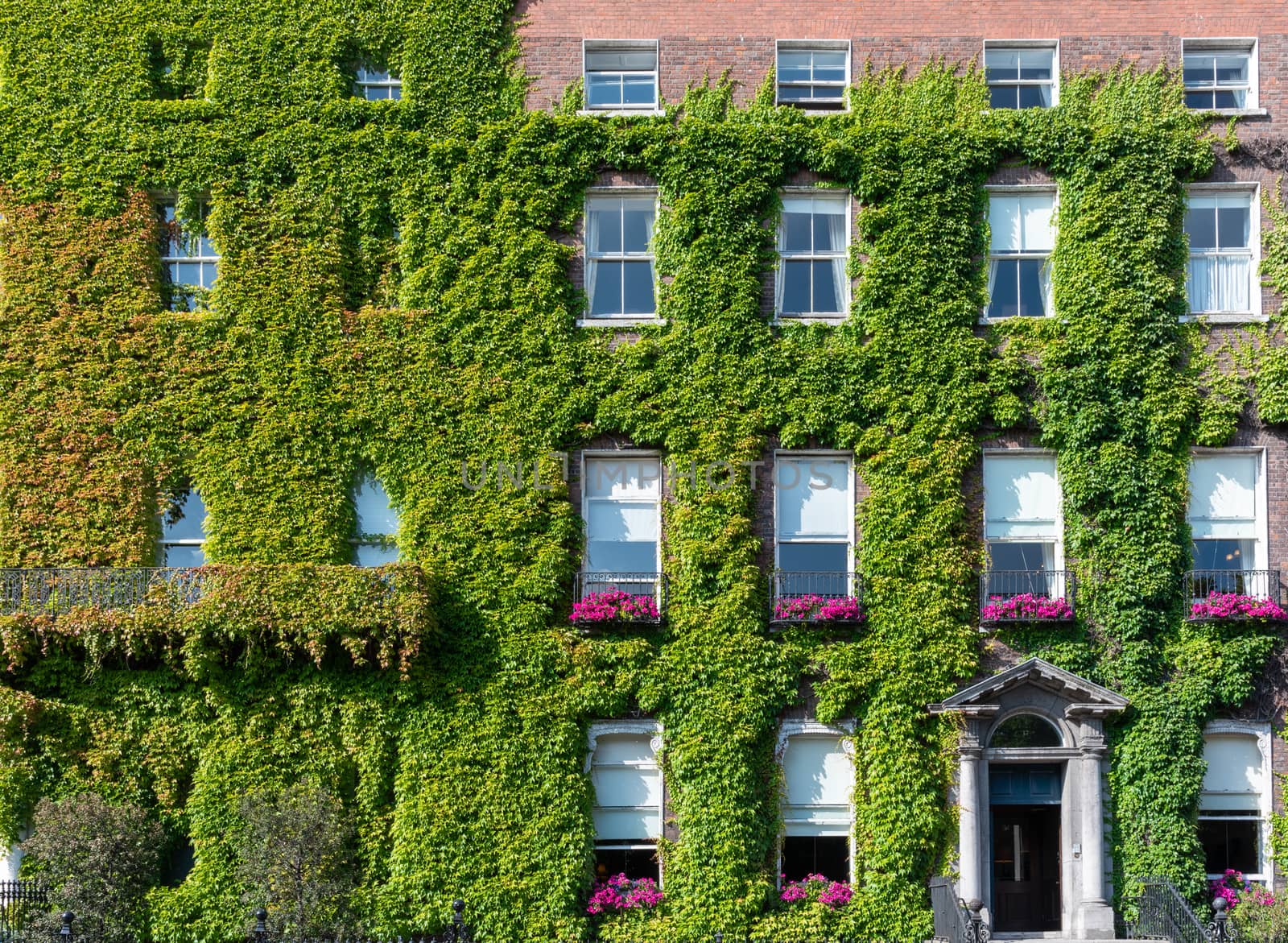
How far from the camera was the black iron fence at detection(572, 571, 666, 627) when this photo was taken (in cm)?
2011

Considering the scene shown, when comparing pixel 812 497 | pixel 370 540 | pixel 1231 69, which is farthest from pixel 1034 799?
pixel 1231 69

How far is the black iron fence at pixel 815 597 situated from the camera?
66.0 ft

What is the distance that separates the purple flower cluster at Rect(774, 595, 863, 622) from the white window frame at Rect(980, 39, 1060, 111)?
917cm

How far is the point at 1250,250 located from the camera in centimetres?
2178

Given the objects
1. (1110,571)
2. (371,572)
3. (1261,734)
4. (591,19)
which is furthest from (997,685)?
(591,19)

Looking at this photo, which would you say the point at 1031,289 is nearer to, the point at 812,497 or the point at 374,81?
the point at 812,497

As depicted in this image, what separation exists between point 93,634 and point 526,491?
6.87 m

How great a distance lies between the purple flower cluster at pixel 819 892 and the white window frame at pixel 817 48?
42.0 feet

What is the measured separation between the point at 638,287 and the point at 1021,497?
7283 mm

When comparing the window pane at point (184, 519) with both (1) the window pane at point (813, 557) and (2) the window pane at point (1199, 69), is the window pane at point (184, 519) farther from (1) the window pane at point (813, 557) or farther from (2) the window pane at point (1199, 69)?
(2) the window pane at point (1199, 69)

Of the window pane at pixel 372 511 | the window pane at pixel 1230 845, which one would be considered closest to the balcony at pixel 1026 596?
the window pane at pixel 1230 845

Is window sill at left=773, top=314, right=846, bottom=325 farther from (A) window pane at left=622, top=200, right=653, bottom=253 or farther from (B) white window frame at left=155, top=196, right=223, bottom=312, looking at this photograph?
(B) white window frame at left=155, top=196, right=223, bottom=312

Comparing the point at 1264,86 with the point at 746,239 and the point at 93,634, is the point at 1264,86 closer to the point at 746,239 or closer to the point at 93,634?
the point at 746,239

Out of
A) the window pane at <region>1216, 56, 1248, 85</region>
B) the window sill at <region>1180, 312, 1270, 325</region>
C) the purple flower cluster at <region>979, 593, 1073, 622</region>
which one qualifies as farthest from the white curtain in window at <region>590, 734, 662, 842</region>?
the window pane at <region>1216, 56, 1248, 85</region>
